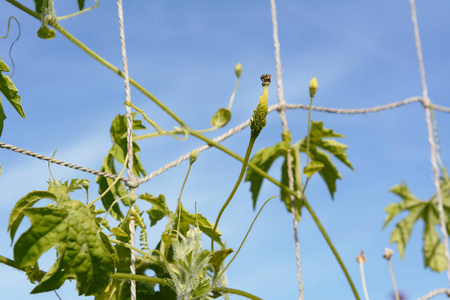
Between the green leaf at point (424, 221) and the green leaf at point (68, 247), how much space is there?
200cm

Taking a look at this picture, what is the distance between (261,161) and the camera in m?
1.54

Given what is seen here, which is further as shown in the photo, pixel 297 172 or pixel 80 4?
pixel 297 172

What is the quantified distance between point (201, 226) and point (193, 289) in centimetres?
15

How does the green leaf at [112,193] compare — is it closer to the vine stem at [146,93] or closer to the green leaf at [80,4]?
the vine stem at [146,93]

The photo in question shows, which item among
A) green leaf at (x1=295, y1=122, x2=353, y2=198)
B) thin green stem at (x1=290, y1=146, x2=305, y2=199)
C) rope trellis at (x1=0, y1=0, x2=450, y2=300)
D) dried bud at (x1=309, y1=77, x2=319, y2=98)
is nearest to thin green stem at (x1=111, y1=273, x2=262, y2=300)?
rope trellis at (x1=0, y1=0, x2=450, y2=300)

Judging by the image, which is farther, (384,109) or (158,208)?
(384,109)

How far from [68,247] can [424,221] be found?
2.23m

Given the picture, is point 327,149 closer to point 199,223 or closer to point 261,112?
point 199,223

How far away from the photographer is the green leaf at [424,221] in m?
2.45

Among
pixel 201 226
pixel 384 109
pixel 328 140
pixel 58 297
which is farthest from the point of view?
pixel 384 109

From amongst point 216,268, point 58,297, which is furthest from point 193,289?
point 58,297

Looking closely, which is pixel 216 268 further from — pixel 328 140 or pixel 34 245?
pixel 328 140

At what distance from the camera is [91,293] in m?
0.70

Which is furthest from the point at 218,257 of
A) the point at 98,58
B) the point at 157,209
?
the point at 98,58
